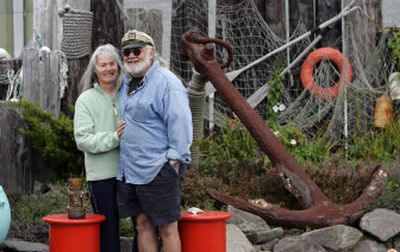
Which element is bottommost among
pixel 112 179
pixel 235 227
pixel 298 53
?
pixel 235 227

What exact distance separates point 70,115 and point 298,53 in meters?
3.12

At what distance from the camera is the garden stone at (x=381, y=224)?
6.86m

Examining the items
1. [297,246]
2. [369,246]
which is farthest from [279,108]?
[297,246]

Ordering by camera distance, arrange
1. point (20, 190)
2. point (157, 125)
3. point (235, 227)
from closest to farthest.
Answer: point (157, 125)
point (235, 227)
point (20, 190)

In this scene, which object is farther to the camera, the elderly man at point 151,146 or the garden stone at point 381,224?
the garden stone at point 381,224

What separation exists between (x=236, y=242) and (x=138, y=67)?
1.58m

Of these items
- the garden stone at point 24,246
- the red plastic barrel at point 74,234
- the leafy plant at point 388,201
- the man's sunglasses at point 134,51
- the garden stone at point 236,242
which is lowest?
the garden stone at point 24,246

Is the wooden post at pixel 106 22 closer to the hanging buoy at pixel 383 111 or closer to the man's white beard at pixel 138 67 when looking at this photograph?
the hanging buoy at pixel 383 111

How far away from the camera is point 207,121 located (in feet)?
34.6

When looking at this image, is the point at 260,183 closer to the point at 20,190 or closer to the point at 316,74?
the point at 20,190

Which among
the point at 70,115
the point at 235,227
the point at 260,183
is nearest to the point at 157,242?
the point at 235,227

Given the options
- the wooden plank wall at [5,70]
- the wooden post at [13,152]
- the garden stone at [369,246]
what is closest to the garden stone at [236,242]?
the garden stone at [369,246]

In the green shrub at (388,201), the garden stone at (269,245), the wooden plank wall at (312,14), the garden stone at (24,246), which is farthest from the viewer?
the wooden plank wall at (312,14)

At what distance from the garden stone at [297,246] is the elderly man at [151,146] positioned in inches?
53.5
